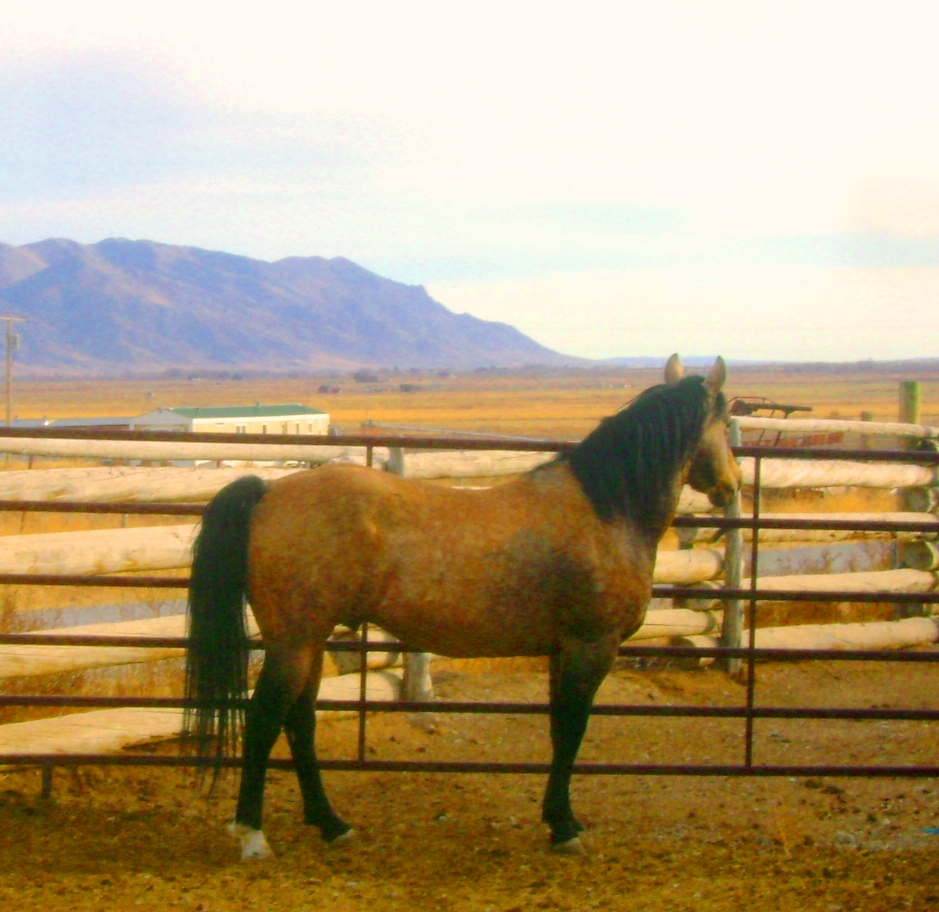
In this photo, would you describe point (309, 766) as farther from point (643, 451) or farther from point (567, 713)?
point (643, 451)

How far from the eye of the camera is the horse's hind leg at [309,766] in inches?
176

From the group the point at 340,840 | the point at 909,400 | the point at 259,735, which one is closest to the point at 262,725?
the point at 259,735

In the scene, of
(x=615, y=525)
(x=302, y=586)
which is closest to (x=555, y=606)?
(x=615, y=525)

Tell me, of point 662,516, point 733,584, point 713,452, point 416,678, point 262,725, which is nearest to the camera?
point 262,725

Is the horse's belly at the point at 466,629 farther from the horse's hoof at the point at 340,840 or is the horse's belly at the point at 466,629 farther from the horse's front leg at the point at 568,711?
the horse's hoof at the point at 340,840

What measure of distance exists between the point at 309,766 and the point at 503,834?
2.92 ft

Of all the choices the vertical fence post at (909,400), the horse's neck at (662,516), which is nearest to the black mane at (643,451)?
the horse's neck at (662,516)

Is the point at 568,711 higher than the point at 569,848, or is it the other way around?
the point at 568,711

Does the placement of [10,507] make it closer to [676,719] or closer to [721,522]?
[721,522]

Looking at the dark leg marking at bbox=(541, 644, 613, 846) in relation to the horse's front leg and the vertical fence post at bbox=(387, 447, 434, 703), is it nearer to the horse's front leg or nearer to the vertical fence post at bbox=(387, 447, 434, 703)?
the horse's front leg

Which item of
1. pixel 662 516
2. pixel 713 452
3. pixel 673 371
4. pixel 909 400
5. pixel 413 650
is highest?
pixel 673 371

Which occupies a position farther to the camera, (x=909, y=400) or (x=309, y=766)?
(x=909, y=400)

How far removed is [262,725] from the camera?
419 centimetres

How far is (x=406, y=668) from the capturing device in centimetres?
620
